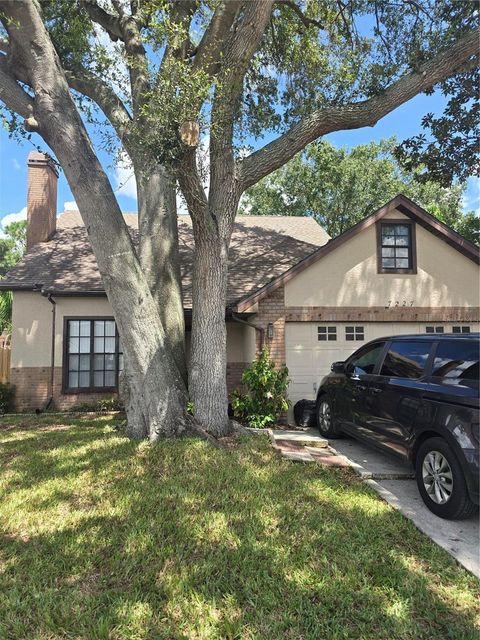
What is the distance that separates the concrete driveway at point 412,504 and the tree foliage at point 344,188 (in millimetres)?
18492

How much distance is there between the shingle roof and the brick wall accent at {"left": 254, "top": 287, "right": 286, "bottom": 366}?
1426 millimetres

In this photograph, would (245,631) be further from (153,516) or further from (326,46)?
(326,46)

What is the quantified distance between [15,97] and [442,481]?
28.1ft

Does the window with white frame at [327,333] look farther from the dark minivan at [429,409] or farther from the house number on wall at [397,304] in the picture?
the dark minivan at [429,409]

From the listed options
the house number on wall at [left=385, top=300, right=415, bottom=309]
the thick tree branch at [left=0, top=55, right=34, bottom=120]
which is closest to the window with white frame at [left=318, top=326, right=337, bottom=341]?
the house number on wall at [left=385, top=300, right=415, bottom=309]

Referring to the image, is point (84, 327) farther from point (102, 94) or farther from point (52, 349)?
point (102, 94)

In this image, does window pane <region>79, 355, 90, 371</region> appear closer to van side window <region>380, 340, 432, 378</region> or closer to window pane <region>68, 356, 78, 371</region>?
window pane <region>68, 356, 78, 371</region>

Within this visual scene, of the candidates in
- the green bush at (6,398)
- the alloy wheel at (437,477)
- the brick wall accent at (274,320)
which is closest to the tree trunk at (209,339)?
the brick wall accent at (274,320)

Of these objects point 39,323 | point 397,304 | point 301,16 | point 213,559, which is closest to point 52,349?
point 39,323

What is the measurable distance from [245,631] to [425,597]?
1.34m

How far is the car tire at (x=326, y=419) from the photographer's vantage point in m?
7.13

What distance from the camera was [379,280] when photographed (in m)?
9.77

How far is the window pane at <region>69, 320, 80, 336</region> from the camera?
11.1m

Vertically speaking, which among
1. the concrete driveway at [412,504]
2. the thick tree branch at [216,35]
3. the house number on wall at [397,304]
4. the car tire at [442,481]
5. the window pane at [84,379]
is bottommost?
the concrete driveway at [412,504]
